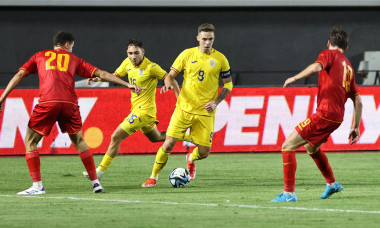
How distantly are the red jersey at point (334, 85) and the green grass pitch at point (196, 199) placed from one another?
1077mm

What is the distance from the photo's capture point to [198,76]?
10.4 meters

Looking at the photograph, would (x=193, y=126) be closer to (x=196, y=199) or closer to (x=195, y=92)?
(x=195, y=92)

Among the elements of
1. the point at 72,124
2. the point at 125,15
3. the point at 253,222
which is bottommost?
the point at 253,222

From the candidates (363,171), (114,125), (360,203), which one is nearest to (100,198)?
(360,203)

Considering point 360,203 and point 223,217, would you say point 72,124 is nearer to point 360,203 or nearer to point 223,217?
point 223,217

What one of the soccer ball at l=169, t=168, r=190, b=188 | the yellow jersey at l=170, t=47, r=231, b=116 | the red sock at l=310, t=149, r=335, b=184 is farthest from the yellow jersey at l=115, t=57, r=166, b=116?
the red sock at l=310, t=149, r=335, b=184

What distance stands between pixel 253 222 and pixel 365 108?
10.4m

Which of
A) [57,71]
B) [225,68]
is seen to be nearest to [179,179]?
[225,68]

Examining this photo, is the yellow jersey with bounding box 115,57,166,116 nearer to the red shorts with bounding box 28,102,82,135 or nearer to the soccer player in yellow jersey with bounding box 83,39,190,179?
the soccer player in yellow jersey with bounding box 83,39,190,179

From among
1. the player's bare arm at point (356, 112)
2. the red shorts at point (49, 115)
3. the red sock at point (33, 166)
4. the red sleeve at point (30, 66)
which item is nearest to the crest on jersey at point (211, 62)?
the red shorts at point (49, 115)

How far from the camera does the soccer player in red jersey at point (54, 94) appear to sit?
9289 millimetres

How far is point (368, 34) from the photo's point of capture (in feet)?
80.0

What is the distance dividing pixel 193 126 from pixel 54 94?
89.6 inches

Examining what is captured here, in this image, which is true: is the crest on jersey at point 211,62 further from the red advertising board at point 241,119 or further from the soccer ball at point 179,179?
the red advertising board at point 241,119
